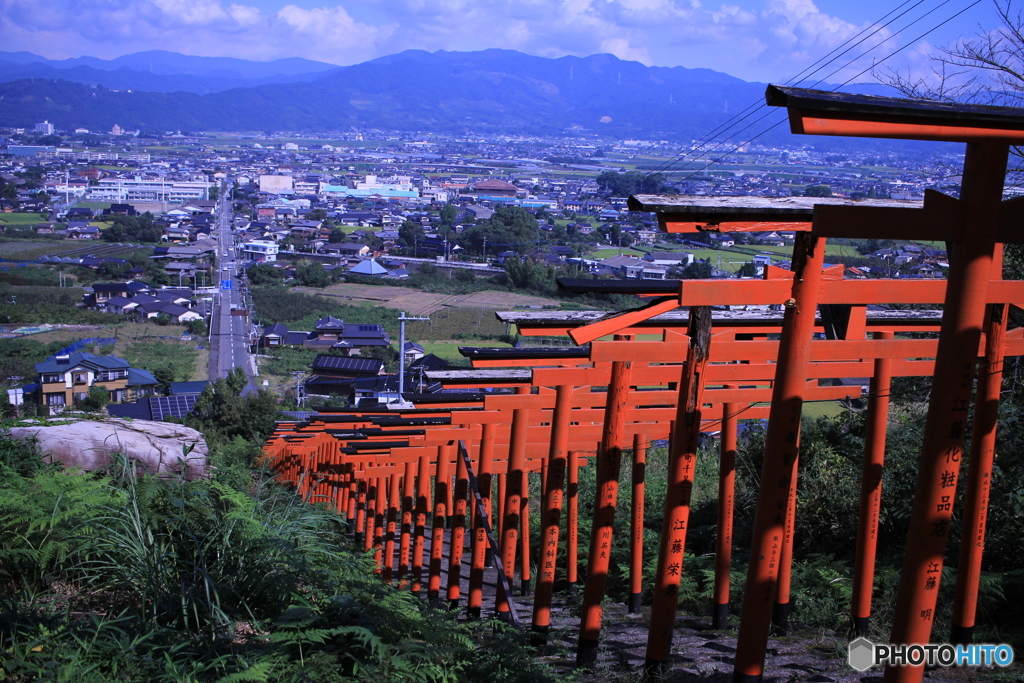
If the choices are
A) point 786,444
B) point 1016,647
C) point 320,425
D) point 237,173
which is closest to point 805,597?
point 1016,647

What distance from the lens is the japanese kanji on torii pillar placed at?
2654 millimetres

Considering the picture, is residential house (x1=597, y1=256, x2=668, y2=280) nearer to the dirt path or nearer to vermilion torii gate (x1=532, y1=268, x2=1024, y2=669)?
the dirt path

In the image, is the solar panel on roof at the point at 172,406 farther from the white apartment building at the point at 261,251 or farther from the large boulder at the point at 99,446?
the white apartment building at the point at 261,251

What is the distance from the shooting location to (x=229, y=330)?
160ft

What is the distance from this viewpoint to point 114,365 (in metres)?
34.9

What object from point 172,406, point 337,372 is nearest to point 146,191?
point 337,372

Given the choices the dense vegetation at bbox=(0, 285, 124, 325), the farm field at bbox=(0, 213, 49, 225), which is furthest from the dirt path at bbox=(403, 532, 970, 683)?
the farm field at bbox=(0, 213, 49, 225)

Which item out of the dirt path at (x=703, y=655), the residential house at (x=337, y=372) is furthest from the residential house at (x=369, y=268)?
the dirt path at (x=703, y=655)

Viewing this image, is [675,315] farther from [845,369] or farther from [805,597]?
[805,597]

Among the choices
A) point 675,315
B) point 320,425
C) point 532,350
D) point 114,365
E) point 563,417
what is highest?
point 675,315

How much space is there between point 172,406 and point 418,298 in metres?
18.3

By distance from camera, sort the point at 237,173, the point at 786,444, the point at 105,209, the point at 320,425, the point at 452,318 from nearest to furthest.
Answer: the point at 786,444
the point at 320,425
the point at 452,318
the point at 105,209
the point at 237,173

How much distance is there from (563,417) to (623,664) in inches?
70.0

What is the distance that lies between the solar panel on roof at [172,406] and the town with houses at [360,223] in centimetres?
10
